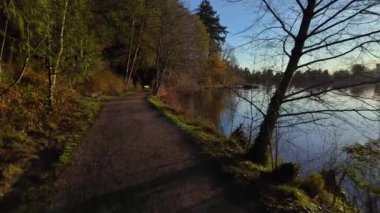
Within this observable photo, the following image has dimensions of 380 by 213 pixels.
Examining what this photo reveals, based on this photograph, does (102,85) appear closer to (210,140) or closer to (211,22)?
(210,140)

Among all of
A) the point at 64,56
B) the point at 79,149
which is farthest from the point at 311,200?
the point at 64,56

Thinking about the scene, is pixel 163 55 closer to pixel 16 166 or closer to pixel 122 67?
pixel 122 67

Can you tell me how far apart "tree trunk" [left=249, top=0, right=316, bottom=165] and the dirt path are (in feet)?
4.73

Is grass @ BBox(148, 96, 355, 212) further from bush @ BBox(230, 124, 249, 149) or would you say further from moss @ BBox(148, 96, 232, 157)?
bush @ BBox(230, 124, 249, 149)

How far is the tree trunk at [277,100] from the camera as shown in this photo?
27.8 feet

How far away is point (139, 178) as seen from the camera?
7570 millimetres

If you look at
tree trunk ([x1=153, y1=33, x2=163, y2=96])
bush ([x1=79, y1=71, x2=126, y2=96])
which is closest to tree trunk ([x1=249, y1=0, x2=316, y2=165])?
bush ([x1=79, y1=71, x2=126, y2=96])

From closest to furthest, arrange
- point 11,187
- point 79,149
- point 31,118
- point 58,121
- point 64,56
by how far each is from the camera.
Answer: point 11,187 < point 79,149 < point 31,118 < point 58,121 < point 64,56

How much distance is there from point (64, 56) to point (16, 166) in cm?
722

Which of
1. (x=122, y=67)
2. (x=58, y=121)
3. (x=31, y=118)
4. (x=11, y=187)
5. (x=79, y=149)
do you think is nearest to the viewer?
(x=11, y=187)

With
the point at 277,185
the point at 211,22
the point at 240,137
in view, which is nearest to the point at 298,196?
the point at 277,185

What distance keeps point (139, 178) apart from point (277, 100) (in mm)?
3636

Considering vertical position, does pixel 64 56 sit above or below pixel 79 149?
above

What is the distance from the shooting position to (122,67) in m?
37.1
